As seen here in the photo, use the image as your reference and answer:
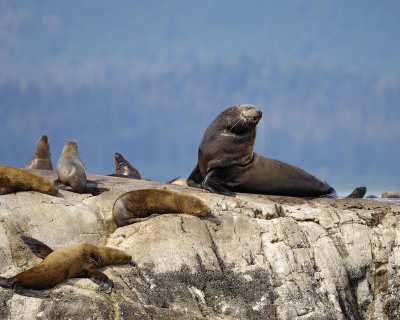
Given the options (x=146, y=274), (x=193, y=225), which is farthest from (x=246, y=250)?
(x=146, y=274)

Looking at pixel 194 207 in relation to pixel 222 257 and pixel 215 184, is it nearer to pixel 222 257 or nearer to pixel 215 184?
pixel 222 257

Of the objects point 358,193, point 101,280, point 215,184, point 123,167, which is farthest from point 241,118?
point 101,280

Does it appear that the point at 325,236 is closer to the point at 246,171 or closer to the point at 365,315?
the point at 365,315

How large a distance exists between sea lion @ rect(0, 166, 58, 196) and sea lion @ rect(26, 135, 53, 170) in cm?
485

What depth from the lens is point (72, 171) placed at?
13258 mm

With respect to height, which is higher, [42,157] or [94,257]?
[42,157]

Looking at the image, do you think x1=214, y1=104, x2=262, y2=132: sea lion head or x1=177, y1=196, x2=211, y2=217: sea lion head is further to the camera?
x1=214, y1=104, x2=262, y2=132: sea lion head

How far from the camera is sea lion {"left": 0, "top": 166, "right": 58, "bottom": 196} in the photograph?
12266 millimetres

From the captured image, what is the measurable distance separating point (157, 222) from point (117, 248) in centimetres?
77

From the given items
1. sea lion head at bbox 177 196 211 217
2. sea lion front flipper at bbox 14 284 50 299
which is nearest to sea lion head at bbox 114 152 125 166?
sea lion head at bbox 177 196 211 217

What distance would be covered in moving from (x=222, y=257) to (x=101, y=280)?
1.99 m

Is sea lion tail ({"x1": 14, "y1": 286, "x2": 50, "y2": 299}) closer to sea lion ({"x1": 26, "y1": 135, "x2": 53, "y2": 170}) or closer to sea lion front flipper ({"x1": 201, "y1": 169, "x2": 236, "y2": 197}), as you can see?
sea lion front flipper ({"x1": 201, "y1": 169, "x2": 236, "y2": 197})

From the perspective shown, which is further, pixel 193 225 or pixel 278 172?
pixel 278 172

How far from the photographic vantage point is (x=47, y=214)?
39.1ft
